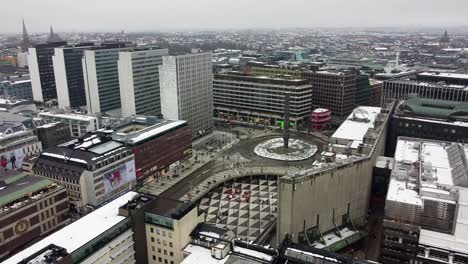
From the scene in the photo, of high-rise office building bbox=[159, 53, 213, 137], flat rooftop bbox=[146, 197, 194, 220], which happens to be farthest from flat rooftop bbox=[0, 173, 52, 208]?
high-rise office building bbox=[159, 53, 213, 137]

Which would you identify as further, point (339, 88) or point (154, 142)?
point (339, 88)

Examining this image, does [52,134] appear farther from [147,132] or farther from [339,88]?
[339,88]

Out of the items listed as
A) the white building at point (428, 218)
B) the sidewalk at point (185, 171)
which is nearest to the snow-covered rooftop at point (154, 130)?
the sidewalk at point (185, 171)

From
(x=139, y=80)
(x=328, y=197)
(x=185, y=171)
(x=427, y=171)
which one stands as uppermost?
(x=139, y=80)

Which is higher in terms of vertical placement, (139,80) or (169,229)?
(139,80)

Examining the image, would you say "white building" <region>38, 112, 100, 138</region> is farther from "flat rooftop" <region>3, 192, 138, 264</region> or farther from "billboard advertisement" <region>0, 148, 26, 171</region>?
"flat rooftop" <region>3, 192, 138, 264</region>

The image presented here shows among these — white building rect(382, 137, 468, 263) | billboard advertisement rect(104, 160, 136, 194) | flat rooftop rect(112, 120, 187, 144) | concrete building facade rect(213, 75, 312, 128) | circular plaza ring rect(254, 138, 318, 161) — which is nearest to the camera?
white building rect(382, 137, 468, 263)

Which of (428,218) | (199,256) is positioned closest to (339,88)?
(428,218)

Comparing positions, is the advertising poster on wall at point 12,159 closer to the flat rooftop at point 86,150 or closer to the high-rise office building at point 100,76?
the flat rooftop at point 86,150
